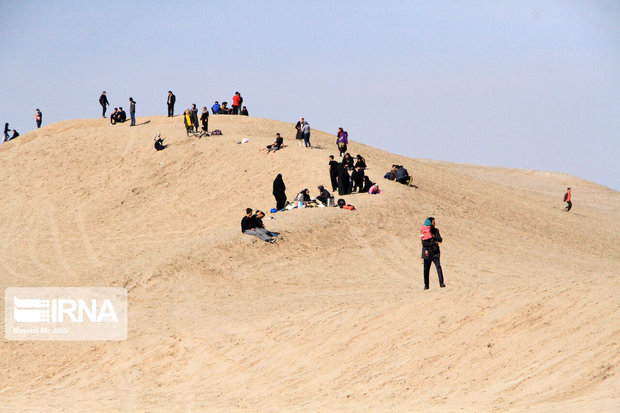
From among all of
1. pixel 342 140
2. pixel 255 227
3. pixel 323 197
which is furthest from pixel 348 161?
pixel 255 227

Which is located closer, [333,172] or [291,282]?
[291,282]

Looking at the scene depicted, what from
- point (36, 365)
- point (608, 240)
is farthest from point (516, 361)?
point (608, 240)

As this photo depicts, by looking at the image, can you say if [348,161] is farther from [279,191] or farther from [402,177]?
[279,191]

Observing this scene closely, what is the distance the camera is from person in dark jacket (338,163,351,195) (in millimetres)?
Result: 27578

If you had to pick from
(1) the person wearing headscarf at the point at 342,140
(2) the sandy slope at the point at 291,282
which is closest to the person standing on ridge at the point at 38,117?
(2) the sandy slope at the point at 291,282

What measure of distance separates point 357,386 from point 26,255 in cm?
1746

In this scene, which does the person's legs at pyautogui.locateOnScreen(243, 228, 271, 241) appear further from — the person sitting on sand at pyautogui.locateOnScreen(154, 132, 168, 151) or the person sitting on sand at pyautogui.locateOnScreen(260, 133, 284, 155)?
the person sitting on sand at pyautogui.locateOnScreen(154, 132, 168, 151)

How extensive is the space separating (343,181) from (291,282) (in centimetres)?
831

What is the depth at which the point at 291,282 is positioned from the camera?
2038 cm

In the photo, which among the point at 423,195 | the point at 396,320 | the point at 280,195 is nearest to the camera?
the point at 396,320

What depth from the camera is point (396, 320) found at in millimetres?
13930

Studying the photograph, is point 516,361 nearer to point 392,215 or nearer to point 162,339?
point 162,339

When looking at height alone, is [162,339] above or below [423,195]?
below

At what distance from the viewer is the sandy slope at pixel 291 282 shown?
11570 millimetres
